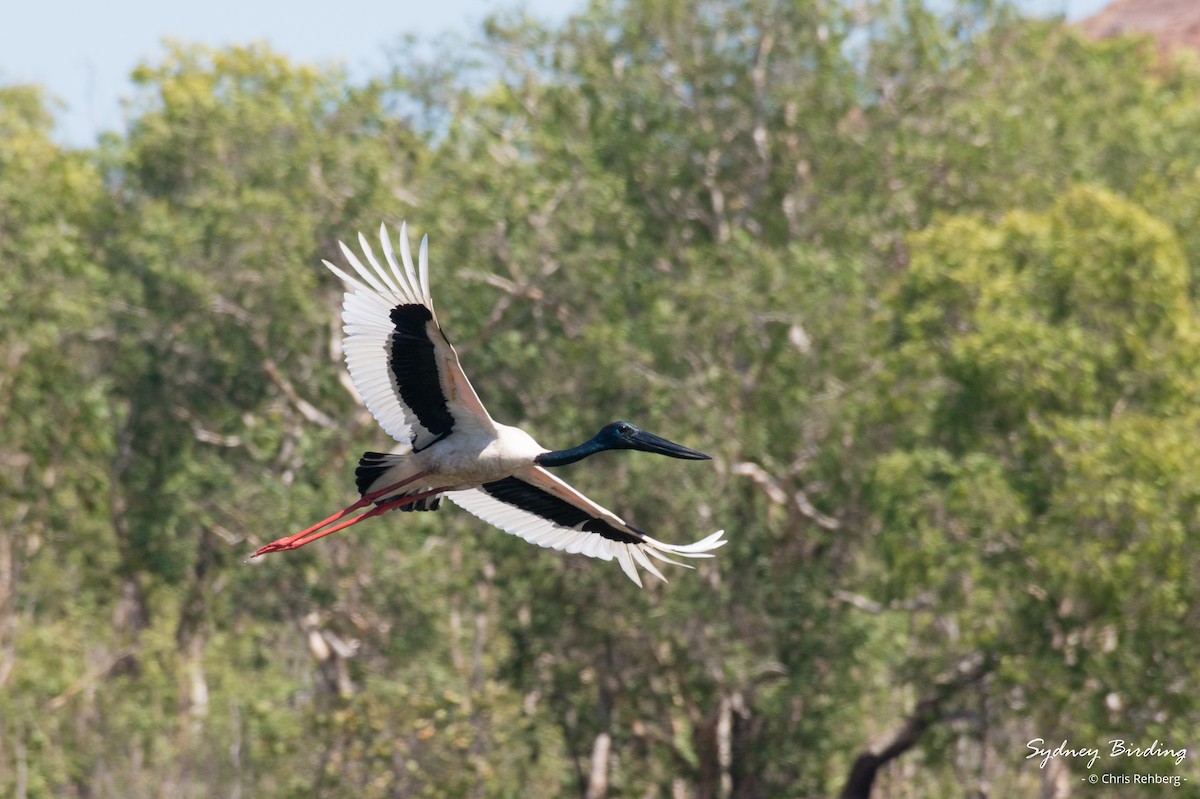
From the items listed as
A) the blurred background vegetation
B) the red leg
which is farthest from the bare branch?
the red leg

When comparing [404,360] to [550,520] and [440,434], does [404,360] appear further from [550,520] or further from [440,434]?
[550,520]

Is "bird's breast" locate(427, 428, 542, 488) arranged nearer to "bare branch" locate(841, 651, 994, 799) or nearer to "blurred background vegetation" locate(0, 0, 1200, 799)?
"blurred background vegetation" locate(0, 0, 1200, 799)

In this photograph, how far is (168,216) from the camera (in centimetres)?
3297

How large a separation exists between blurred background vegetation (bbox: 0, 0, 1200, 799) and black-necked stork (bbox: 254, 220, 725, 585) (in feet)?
26.2

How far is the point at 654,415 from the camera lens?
25.1 meters

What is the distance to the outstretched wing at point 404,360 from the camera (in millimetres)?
11734

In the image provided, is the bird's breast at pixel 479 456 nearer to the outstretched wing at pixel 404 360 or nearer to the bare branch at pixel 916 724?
the outstretched wing at pixel 404 360

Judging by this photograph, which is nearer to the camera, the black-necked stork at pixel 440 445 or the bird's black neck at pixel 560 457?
the black-necked stork at pixel 440 445

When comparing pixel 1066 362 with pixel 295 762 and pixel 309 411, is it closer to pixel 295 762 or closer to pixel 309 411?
pixel 295 762

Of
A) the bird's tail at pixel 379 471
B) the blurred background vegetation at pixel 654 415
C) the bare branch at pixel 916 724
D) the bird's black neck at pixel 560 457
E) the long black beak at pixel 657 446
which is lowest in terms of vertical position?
the bird's tail at pixel 379 471

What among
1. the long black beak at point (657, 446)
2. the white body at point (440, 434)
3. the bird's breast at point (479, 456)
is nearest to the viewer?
the white body at point (440, 434)

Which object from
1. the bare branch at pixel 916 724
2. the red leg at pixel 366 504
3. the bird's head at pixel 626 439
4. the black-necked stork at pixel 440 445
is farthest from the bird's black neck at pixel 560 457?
the bare branch at pixel 916 724

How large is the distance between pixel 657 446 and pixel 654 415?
39.5 ft

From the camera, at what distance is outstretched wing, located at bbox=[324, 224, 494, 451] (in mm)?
11734
